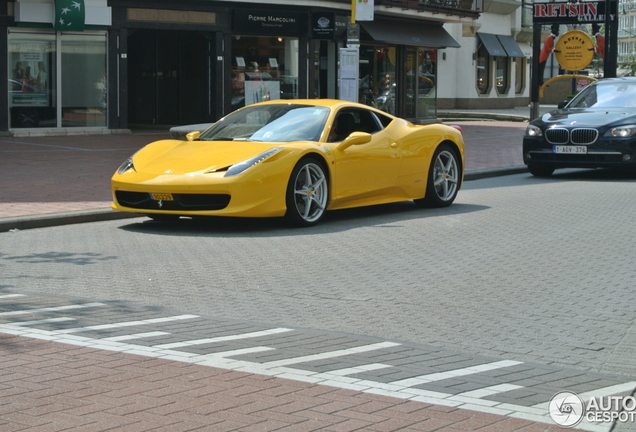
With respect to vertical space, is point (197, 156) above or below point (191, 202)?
above

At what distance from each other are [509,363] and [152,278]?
3253 mm

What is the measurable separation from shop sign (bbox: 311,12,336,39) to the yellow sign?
642 centimetres

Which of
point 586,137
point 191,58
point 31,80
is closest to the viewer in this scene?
point 586,137

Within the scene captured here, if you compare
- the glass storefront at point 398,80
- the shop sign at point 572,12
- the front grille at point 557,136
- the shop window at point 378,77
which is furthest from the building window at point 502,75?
the front grille at point 557,136

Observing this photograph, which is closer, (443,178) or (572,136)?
(443,178)

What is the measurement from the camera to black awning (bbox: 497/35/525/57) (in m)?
53.2

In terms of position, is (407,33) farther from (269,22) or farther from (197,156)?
(197,156)

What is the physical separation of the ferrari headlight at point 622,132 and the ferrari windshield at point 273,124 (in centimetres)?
645

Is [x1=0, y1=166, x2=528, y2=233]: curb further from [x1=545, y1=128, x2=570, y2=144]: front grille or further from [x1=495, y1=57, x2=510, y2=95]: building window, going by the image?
[x1=495, y1=57, x2=510, y2=95]: building window

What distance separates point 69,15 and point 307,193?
15424 millimetres

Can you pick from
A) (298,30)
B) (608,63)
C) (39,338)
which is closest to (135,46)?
(298,30)

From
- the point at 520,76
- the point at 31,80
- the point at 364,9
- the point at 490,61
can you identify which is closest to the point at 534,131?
the point at 364,9

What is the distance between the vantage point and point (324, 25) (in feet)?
95.6

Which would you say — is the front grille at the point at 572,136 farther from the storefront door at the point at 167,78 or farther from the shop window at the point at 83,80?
the storefront door at the point at 167,78
